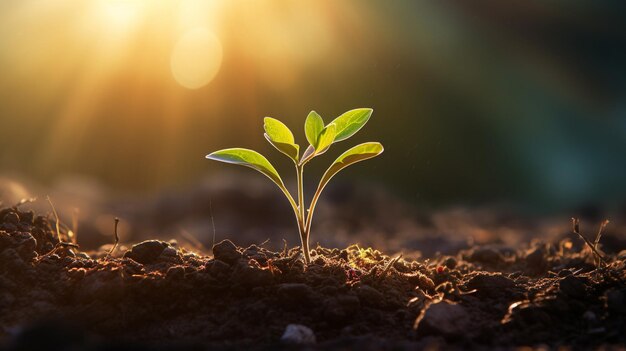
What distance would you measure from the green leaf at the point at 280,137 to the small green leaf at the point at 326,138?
9cm

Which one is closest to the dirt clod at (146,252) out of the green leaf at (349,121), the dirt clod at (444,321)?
the green leaf at (349,121)

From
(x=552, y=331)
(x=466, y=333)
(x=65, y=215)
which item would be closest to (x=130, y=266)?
(x=466, y=333)

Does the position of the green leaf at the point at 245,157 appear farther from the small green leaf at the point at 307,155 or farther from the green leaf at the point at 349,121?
the green leaf at the point at 349,121

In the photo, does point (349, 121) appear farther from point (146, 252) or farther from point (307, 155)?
point (146, 252)

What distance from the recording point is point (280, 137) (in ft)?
7.66

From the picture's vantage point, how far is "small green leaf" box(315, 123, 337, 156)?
2273 millimetres

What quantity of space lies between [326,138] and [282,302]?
69cm

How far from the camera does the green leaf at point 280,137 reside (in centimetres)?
Result: 230

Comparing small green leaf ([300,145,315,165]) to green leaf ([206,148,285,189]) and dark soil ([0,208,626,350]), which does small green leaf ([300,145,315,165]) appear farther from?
dark soil ([0,208,626,350])

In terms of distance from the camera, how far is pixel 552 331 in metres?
1.93

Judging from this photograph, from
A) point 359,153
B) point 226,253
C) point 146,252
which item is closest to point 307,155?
point 359,153

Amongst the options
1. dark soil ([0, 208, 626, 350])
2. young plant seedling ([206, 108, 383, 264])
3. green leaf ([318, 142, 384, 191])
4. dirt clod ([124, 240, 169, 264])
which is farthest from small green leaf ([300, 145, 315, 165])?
dirt clod ([124, 240, 169, 264])

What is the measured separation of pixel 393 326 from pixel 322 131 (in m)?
0.82

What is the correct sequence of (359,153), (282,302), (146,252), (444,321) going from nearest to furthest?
(444,321) → (282,302) → (359,153) → (146,252)
